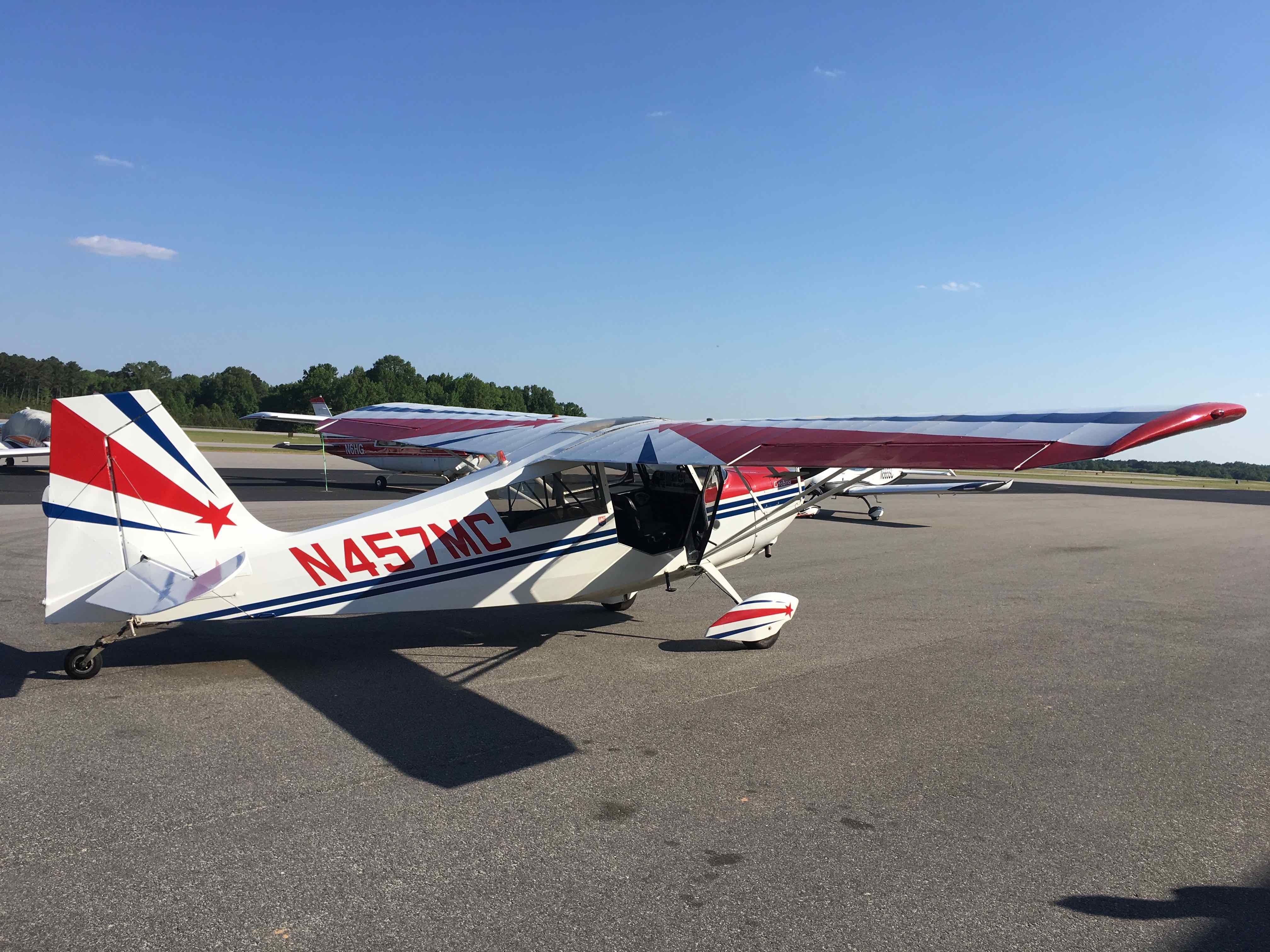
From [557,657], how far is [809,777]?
2.89 m

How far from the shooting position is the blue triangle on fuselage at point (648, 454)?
245 inches

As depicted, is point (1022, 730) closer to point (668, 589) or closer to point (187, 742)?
point (668, 589)

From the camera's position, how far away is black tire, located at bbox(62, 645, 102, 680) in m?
5.69

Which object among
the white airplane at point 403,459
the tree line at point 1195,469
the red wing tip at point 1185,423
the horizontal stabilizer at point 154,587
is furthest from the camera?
the tree line at point 1195,469

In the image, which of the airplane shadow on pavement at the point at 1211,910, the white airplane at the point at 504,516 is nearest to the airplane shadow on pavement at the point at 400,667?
the white airplane at the point at 504,516

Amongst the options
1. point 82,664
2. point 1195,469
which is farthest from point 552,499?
point 1195,469

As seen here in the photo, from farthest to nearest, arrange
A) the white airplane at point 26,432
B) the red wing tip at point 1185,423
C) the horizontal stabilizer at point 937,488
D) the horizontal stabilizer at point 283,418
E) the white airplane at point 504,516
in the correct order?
the white airplane at point 26,432 → the horizontal stabilizer at point 283,418 → the horizontal stabilizer at point 937,488 → the white airplane at point 504,516 → the red wing tip at point 1185,423

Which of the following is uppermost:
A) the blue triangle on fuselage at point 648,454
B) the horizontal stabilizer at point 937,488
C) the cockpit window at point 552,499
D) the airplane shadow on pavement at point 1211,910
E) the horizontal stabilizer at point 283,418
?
the horizontal stabilizer at point 283,418

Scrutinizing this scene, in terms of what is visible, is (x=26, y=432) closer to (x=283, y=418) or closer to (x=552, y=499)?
(x=283, y=418)

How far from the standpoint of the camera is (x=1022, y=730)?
209 inches

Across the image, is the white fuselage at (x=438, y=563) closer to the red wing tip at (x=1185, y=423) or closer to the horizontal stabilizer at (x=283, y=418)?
the red wing tip at (x=1185, y=423)

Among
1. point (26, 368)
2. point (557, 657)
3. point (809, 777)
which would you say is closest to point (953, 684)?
point (809, 777)

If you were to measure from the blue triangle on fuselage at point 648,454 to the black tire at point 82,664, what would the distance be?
4.20 m

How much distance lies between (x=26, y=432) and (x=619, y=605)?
27.8 metres
